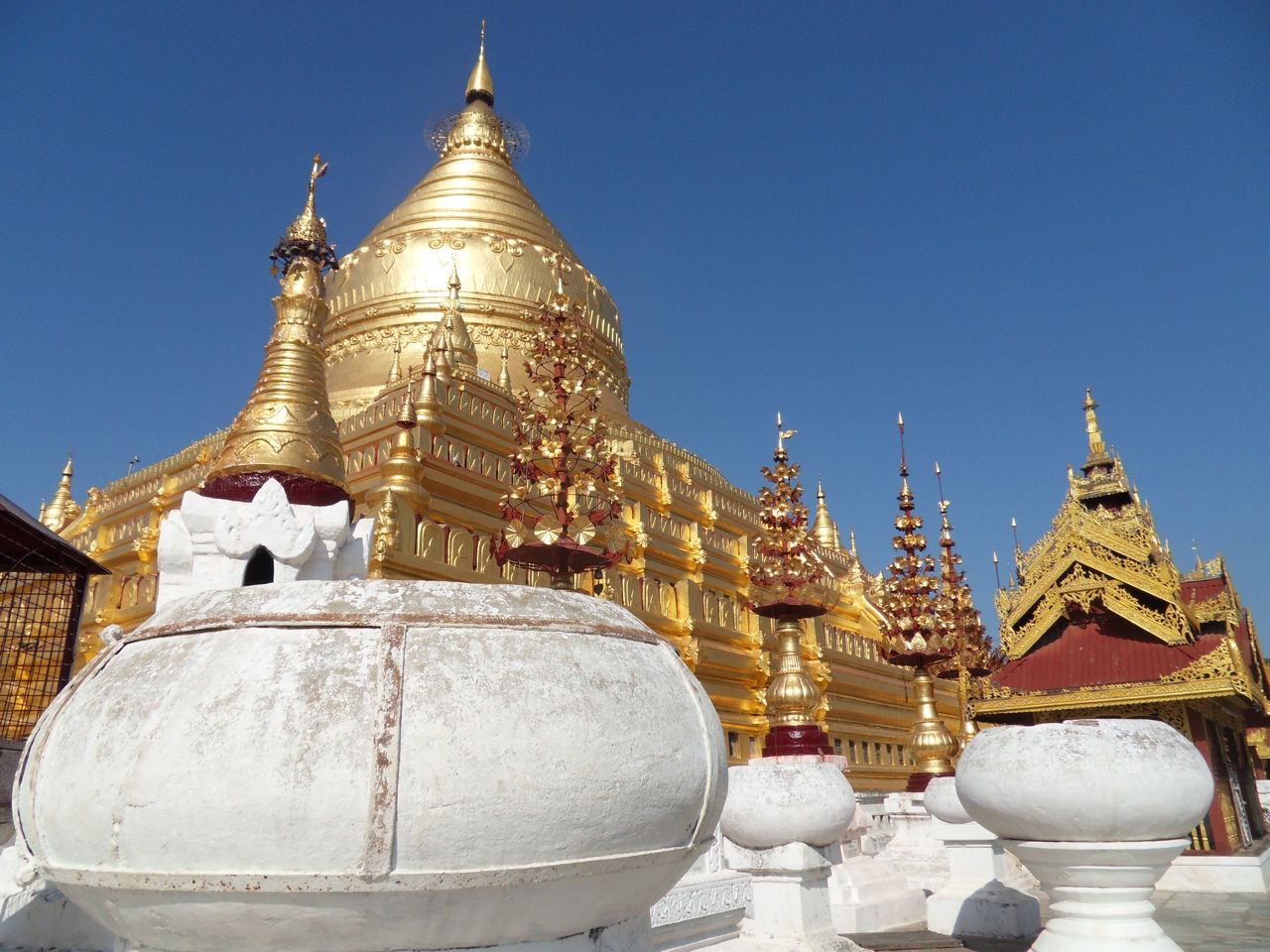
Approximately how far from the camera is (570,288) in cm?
2808

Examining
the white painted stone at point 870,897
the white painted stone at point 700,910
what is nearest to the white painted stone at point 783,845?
the white painted stone at point 700,910

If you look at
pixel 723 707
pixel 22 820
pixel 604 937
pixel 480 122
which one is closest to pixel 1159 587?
pixel 723 707

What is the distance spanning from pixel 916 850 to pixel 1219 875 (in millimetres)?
3786

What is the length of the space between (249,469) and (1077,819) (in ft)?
25.6

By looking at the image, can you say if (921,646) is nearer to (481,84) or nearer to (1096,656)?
(1096,656)

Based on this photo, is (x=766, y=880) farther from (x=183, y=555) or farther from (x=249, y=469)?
(x=249, y=469)

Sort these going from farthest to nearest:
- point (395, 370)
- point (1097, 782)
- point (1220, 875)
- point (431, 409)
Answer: point (395, 370) < point (431, 409) < point (1220, 875) < point (1097, 782)

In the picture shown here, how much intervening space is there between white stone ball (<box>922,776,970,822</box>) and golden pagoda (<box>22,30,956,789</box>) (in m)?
4.36

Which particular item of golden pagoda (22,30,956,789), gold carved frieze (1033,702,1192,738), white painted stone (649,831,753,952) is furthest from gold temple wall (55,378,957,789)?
white painted stone (649,831,753,952)

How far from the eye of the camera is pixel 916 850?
11.5m

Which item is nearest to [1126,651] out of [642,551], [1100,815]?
[642,551]

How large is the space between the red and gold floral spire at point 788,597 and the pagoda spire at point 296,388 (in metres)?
5.99

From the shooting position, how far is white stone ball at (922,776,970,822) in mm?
9266

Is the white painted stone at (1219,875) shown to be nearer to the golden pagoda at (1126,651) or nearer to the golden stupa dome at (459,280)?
the golden pagoda at (1126,651)
